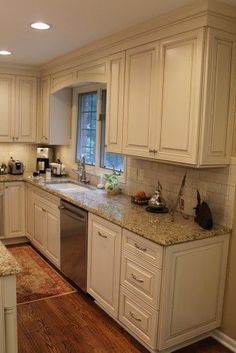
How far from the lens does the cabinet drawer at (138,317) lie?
2.36 metres

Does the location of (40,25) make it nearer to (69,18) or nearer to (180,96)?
(69,18)

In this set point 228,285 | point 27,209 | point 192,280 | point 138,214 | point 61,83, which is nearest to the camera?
point 192,280

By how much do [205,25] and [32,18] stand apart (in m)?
1.34

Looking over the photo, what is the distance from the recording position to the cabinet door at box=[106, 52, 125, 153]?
3119mm

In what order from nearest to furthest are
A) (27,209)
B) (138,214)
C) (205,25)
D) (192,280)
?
(205,25), (192,280), (138,214), (27,209)

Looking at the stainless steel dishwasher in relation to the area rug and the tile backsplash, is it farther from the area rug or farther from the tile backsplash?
the tile backsplash

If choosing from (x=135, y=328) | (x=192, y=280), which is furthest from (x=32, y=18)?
(x=135, y=328)

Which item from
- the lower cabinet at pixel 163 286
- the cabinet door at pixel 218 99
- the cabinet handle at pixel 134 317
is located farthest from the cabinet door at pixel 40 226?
the cabinet door at pixel 218 99

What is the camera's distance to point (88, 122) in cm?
451

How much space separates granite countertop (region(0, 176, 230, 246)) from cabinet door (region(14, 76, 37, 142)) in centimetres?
171

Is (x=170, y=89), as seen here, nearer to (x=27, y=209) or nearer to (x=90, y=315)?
(x=90, y=315)

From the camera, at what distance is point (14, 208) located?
4629mm

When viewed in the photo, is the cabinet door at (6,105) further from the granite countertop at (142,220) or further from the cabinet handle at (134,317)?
the cabinet handle at (134,317)

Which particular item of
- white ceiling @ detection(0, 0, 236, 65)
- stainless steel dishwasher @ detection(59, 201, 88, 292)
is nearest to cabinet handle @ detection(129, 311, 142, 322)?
stainless steel dishwasher @ detection(59, 201, 88, 292)
